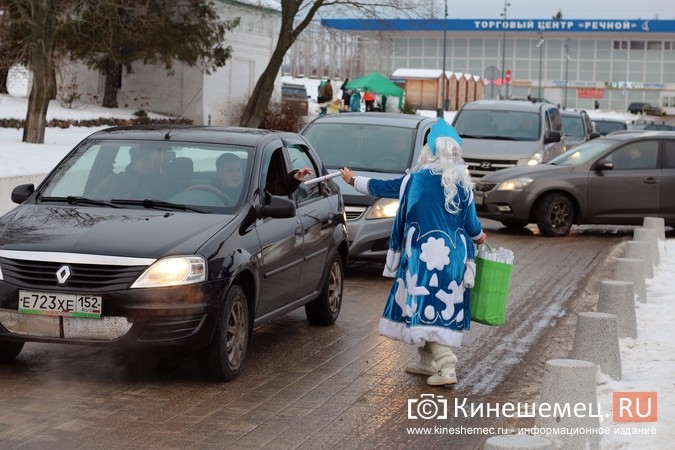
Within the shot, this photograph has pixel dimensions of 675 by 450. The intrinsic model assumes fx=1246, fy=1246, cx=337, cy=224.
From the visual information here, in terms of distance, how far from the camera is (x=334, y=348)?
374 inches

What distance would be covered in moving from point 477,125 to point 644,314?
1351cm

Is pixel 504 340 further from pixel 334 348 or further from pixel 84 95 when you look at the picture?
pixel 84 95

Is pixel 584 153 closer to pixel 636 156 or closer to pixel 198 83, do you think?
pixel 636 156

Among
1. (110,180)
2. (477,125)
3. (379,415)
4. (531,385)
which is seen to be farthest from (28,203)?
(477,125)

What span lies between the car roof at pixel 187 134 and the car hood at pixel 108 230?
3.10 feet

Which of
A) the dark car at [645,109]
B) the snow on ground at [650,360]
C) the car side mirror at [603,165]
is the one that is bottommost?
the snow on ground at [650,360]

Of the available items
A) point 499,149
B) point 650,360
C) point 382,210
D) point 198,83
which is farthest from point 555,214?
point 198,83

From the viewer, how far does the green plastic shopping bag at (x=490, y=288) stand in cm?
824

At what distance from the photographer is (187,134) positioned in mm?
9312

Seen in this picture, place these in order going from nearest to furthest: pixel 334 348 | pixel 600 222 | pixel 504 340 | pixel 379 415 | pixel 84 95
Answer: pixel 379 415, pixel 334 348, pixel 504 340, pixel 600 222, pixel 84 95

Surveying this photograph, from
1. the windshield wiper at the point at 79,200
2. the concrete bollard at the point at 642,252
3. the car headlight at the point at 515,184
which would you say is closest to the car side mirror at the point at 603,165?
the car headlight at the point at 515,184

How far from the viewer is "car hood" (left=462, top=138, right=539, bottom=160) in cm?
2342

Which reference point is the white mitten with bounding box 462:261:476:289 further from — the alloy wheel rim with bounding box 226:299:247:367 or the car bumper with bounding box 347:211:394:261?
the car bumper with bounding box 347:211:394:261

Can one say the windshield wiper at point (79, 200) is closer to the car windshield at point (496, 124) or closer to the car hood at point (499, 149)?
the car hood at point (499, 149)
